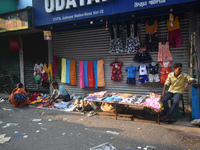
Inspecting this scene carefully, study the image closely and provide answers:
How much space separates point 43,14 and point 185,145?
722 centimetres

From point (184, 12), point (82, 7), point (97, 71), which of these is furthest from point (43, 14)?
point (184, 12)

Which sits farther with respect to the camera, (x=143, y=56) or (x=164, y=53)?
(x=143, y=56)

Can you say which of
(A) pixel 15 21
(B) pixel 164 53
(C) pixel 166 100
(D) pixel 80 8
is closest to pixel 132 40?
(B) pixel 164 53

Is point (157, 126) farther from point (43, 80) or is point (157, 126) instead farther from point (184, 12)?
point (43, 80)

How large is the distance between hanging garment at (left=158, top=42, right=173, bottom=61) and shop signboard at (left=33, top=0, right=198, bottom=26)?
1.65m

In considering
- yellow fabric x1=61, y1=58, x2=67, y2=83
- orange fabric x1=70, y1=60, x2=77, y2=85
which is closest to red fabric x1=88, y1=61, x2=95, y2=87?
orange fabric x1=70, y1=60, x2=77, y2=85

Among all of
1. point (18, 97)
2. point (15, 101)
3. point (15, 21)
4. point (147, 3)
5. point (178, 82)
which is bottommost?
point (15, 101)

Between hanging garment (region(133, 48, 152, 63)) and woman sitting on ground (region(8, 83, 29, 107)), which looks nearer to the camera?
hanging garment (region(133, 48, 152, 63))

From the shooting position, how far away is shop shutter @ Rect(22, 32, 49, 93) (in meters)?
9.55

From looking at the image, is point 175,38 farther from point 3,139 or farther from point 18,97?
point 18,97

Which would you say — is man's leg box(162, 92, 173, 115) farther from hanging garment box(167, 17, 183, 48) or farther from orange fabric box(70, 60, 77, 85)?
orange fabric box(70, 60, 77, 85)

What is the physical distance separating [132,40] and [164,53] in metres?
1.37

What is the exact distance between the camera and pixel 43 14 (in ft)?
24.9

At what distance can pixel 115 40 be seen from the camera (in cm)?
739
